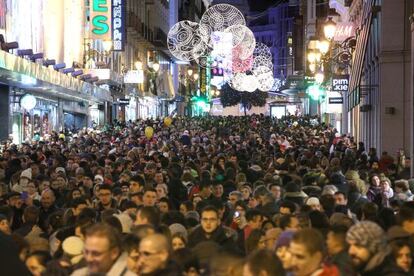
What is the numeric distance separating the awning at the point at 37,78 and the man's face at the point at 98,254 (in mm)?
18364

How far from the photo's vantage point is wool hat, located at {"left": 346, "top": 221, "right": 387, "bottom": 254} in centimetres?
700

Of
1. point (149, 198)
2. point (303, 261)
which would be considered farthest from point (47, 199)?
point (303, 261)

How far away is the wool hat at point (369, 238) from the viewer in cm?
700

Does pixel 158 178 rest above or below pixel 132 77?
below

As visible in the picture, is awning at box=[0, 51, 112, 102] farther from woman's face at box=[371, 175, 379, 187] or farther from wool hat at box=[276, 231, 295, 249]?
wool hat at box=[276, 231, 295, 249]

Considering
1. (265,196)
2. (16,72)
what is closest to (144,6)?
(16,72)

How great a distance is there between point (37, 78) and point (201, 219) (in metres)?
20.1

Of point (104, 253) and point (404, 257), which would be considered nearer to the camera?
point (104, 253)

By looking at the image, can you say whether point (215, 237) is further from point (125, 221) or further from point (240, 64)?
point (240, 64)

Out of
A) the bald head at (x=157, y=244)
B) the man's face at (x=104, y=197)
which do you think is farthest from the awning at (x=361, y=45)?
the bald head at (x=157, y=244)

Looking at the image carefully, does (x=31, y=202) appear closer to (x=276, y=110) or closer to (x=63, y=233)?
(x=63, y=233)

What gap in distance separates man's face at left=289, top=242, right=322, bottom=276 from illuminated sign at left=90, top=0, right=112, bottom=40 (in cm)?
3948

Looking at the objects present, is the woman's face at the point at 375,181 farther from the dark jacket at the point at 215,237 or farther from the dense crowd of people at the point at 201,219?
the dark jacket at the point at 215,237

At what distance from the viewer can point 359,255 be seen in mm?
7039
